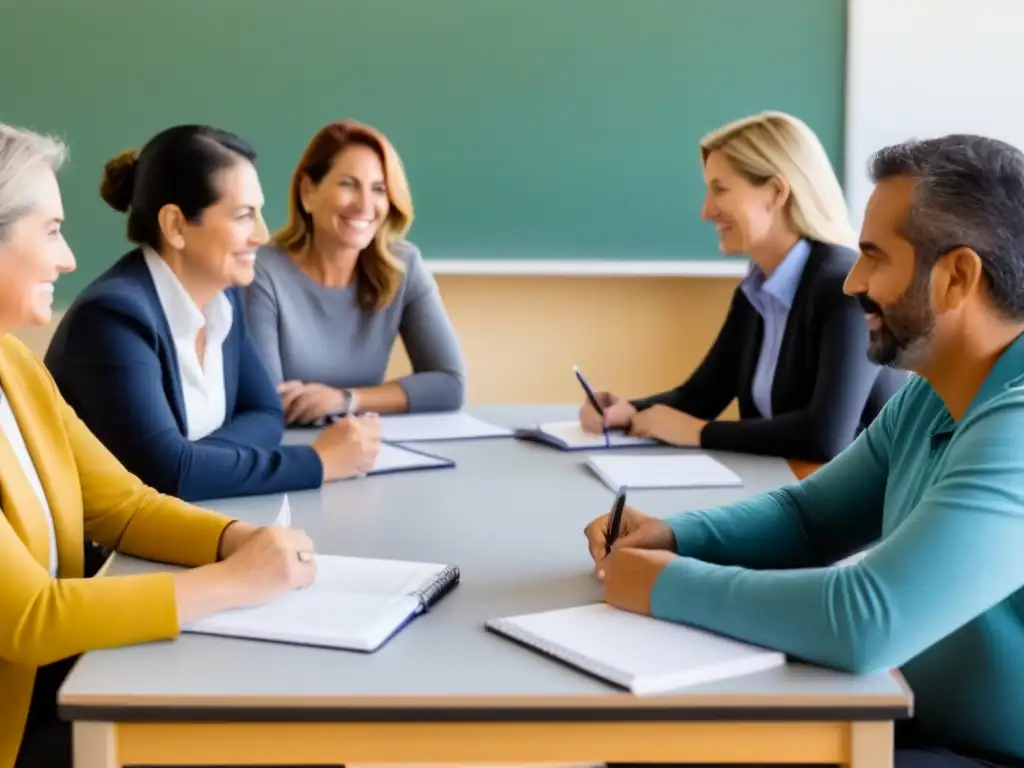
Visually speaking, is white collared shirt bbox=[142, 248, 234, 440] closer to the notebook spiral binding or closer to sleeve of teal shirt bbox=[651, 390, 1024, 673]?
the notebook spiral binding

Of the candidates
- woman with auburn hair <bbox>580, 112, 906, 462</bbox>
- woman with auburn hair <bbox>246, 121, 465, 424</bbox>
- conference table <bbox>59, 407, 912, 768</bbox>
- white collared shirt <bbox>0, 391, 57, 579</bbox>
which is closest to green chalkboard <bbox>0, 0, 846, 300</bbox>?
woman with auburn hair <bbox>246, 121, 465, 424</bbox>

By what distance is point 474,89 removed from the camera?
12.7 feet

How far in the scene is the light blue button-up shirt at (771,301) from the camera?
276 cm

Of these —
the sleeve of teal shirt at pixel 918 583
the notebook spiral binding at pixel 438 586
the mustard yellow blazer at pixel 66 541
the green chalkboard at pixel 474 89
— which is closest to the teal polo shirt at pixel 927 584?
the sleeve of teal shirt at pixel 918 583

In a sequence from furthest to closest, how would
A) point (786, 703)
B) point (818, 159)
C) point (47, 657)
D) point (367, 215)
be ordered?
point (367, 215) < point (818, 159) < point (47, 657) < point (786, 703)

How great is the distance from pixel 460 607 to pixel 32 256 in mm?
743

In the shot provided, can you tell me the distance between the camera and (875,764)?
1.25 meters

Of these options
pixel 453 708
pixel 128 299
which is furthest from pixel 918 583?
pixel 128 299

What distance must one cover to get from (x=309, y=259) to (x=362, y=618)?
204cm

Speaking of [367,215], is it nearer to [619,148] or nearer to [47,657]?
[619,148]

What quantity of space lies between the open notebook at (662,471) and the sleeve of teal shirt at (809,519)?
15.2 inches

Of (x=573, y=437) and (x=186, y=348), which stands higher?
(x=186, y=348)

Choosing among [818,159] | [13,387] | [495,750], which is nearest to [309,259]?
[818,159]

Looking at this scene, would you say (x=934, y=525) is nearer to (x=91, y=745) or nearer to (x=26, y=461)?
(x=91, y=745)
